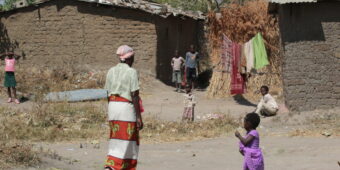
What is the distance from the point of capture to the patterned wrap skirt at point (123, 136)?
6.33 metres

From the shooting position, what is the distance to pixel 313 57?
13.1 metres

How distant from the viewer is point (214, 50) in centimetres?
1767

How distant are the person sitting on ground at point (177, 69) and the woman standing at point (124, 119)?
464 inches

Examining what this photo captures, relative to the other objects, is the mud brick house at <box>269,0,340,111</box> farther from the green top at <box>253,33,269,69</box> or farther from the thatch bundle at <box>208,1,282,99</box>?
the thatch bundle at <box>208,1,282,99</box>

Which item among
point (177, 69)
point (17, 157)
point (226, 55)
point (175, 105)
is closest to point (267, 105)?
point (175, 105)

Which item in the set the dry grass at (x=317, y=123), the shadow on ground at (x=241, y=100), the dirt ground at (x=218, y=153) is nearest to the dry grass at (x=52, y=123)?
the dirt ground at (x=218, y=153)

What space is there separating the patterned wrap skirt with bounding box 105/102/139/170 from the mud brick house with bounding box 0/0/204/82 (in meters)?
11.9

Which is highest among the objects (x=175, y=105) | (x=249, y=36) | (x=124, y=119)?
(x=249, y=36)

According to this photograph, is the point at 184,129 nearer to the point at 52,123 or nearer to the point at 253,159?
the point at 52,123

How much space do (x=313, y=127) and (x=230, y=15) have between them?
20.8 feet

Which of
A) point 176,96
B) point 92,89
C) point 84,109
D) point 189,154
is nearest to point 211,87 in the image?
point 176,96

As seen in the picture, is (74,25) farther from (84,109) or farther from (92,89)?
(84,109)

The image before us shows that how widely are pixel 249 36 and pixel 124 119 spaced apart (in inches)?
434

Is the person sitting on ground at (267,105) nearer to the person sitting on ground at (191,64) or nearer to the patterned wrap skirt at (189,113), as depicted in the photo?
the patterned wrap skirt at (189,113)
